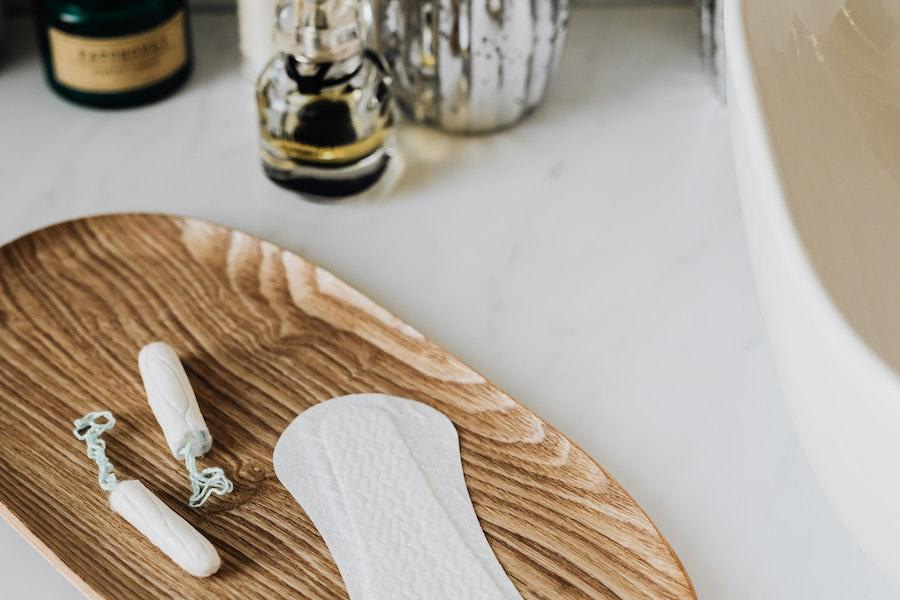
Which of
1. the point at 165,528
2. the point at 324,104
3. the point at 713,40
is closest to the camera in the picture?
the point at 165,528

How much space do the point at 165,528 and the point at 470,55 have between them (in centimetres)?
36

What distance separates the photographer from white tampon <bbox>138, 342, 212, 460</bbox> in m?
0.54

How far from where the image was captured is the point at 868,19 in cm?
58

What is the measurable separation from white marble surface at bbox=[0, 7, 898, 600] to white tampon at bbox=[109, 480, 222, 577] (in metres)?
0.02

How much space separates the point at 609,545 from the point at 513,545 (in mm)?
42

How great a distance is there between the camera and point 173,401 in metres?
0.55

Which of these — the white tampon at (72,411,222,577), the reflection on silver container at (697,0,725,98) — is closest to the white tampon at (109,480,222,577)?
the white tampon at (72,411,222,577)

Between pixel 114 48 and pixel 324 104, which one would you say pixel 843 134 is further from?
pixel 114 48

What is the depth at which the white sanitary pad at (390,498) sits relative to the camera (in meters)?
0.48

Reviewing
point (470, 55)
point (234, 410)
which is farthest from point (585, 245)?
point (234, 410)

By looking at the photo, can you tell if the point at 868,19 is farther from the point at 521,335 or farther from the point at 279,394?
the point at 279,394

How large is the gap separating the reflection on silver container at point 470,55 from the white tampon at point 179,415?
Answer: 26 centimetres

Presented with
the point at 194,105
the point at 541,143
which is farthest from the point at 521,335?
the point at 194,105

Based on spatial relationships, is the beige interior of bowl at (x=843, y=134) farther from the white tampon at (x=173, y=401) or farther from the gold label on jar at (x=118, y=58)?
the gold label on jar at (x=118, y=58)
